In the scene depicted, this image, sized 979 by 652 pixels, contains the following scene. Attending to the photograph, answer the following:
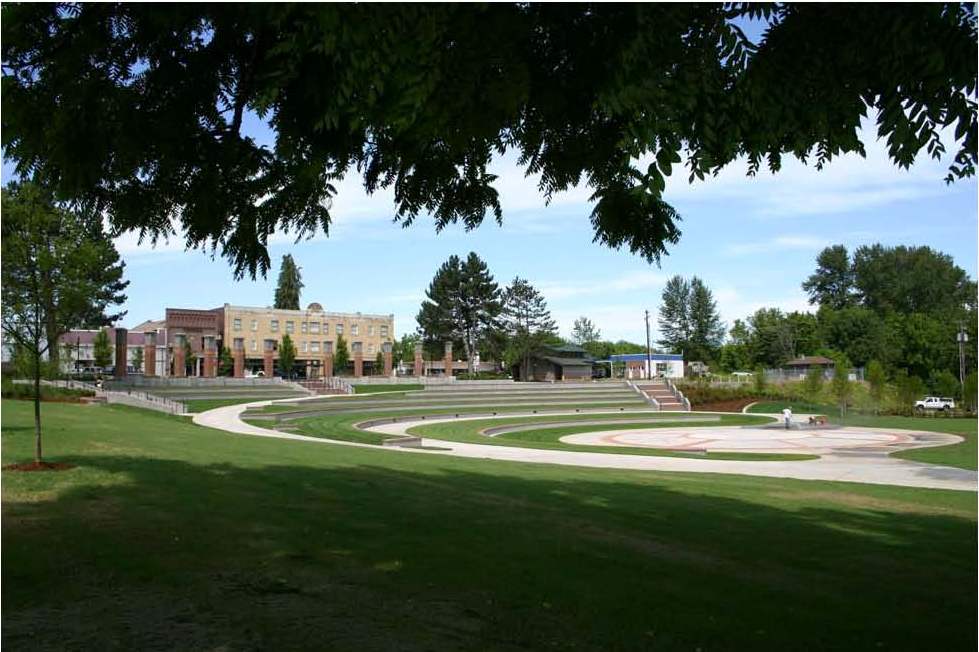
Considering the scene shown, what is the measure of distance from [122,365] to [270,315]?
128 ft

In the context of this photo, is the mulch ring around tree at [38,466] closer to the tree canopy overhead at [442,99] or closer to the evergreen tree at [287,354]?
the tree canopy overhead at [442,99]

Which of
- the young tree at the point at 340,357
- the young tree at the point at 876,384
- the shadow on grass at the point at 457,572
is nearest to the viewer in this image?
the shadow on grass at the point at 457,572

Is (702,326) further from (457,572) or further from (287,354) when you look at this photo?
(457,572)

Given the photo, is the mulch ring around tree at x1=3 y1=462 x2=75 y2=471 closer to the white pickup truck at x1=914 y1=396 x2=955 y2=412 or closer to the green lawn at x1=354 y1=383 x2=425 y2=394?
the green lawn at x1=354 y1=383 x2=425 y2=394

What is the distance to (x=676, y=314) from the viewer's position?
433 feet

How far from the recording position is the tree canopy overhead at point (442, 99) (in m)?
3.57

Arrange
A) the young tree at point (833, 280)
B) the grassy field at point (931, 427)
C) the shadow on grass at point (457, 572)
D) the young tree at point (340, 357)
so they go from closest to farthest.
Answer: the shadow on grass at point (457, 572) < the grassy field at point (931, 427) < the young tree at point (340, 357) < the young tree at point (833, 280)

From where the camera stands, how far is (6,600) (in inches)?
228

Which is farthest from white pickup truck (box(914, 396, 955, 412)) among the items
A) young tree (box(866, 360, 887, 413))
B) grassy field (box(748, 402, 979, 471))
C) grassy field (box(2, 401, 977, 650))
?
grassy field (box(2, 401, 977, 650))

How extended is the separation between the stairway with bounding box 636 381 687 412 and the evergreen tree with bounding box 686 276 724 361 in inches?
2572

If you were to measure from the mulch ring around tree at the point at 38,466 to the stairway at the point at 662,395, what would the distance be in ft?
158

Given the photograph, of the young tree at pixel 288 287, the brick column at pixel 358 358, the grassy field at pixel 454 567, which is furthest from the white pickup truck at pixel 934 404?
the young tree at pixel 288 287

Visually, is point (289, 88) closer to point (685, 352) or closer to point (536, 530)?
Result: point (536, 530)

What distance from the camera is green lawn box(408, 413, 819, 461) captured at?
89.7 feet
